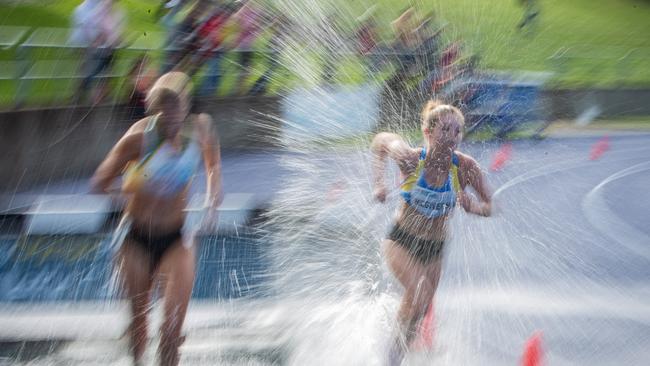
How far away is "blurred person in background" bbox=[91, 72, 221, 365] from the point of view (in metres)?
3.16

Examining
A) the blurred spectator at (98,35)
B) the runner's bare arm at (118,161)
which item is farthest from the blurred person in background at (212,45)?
the runner's bare arm at (118,161)

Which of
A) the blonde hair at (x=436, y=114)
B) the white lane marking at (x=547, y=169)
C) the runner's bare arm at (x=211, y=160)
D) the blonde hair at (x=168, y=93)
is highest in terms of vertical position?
the blonde hair at (x=436, y=114)

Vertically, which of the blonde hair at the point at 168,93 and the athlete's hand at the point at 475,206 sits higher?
the blonde hair at the point at 168,93

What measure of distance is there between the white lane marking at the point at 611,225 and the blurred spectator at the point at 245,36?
A: 464 cm

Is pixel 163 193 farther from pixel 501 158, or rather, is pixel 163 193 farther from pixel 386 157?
pixel 501 158

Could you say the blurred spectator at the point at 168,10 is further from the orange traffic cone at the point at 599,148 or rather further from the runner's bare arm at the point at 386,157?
the orange traffic cone at the point at 599,148

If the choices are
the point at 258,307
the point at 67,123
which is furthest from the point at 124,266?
the point at 67,123

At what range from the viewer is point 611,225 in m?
9.14

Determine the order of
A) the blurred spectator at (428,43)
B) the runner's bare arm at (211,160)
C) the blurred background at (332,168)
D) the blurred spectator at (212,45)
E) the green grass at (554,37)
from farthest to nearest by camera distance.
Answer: the green grass at (554,37) → the blurred spectator at (428,43) → the blurred spectator at (212,45) → the blurred background at (332,168) → the runner's bare arm at (211,160)

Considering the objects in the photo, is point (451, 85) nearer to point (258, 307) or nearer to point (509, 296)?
point (509, 296)

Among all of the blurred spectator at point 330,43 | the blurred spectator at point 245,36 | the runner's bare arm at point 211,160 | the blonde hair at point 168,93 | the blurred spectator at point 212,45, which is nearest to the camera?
the blonde hair at point 168,93

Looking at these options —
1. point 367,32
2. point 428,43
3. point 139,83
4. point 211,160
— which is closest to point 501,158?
point 428,43

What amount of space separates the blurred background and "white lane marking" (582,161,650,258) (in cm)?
4

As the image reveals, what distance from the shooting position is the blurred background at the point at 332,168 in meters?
4.67
